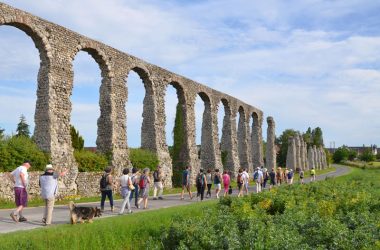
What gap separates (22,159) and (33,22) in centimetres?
689

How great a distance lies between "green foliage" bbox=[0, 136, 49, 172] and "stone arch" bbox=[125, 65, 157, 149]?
11.3 m

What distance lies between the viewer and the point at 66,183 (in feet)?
80.3

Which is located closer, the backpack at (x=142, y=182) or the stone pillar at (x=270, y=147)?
the backpack at (x=142, y=182)

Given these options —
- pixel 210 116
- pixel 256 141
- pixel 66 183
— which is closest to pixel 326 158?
pixel 256 141

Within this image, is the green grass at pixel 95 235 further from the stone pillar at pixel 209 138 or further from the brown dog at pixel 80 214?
the stone pillar at pixel 209 138

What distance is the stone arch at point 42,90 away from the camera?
2438 centimetres

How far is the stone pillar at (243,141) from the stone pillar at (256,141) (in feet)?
17.7

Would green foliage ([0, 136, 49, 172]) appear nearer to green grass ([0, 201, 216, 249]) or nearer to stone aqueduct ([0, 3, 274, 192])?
stone aqueduct ([0, 3, 274, 192])

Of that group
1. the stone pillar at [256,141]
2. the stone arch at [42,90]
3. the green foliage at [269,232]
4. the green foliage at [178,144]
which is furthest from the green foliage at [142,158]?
the stone pillar at [256,141]

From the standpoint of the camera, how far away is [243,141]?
176ft

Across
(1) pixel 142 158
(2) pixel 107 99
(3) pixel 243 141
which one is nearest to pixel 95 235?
(2) pixel 107 99

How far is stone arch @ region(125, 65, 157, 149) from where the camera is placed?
34281 mm

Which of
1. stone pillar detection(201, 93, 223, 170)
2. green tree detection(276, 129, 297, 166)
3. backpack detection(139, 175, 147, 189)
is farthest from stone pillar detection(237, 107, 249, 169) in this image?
green tree detection(276, 129, 297, 166)

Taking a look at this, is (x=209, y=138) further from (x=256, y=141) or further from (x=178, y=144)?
(x=256, y=141)
